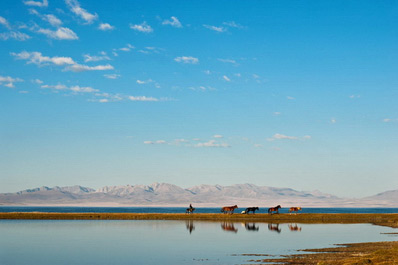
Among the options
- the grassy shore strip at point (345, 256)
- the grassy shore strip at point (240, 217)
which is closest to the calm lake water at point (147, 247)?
the grassy shore strip at point (345, 256)

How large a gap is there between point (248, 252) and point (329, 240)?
1425 cm

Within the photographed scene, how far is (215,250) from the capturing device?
4100cm

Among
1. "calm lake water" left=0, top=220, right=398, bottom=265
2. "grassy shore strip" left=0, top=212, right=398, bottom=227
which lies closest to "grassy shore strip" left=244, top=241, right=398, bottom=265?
"calm lake water" left=0, top=220, right=398, bottom=265

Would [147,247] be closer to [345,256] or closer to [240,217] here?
[345,256]

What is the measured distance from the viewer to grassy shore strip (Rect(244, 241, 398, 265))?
30.8m

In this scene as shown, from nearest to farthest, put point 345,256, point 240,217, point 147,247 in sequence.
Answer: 1. point 345,256
2. point 147,247
3. point 240,217

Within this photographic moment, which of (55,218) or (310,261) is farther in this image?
(55,218)

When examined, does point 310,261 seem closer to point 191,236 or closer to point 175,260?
point 175,260

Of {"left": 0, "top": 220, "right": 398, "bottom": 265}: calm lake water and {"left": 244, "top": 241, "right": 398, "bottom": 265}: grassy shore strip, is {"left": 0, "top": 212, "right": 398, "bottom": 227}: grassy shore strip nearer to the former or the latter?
{"left": 0, "top": 220, "right": 398, "bottom": 265}: calm lake water

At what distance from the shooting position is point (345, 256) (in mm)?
35688

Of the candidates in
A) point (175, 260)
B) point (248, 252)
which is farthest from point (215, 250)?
point (175, 260)

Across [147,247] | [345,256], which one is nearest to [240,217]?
[147,247]

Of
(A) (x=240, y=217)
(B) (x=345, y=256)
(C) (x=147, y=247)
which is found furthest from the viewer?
(A) (x=240, y=217)

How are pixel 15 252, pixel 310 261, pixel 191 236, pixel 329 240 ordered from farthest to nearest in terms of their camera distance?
pixel 191 236 → pixel 329 240 → pixel 15 252 → pixel 310 261
